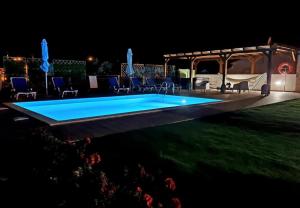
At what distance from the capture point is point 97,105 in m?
9.95

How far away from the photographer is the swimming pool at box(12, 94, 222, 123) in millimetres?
8099

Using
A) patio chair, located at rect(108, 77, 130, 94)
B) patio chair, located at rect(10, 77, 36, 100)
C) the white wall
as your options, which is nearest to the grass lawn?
patio chair, located at rect(10, 77, 36, 100)

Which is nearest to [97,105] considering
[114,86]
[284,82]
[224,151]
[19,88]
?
[114,86]

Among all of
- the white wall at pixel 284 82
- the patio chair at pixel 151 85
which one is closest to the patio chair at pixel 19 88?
the patio chair at pixel 151 85

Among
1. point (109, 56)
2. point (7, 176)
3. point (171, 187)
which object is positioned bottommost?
point (7, 176)

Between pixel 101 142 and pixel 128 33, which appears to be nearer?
pixel 101 142

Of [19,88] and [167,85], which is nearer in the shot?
[19,88]

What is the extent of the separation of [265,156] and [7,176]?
315 cm

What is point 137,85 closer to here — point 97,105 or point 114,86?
point 114,86

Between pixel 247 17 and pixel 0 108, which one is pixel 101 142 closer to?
pixel 0 108

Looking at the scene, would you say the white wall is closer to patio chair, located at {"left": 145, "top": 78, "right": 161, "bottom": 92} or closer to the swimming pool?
patio chair, located at {"left": 145, "top": 78, "right": 161, "bottom": 92}

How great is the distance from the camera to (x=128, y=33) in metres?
28.5

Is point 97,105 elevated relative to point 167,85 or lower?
lower

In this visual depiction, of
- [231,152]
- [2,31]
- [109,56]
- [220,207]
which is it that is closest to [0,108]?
[231,152]
